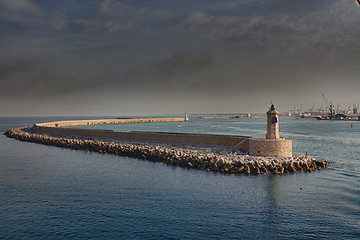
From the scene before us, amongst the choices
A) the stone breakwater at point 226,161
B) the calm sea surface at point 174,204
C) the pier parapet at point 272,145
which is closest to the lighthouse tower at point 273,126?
the pier parapet at point 272,145

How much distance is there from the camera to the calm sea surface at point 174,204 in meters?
11.2

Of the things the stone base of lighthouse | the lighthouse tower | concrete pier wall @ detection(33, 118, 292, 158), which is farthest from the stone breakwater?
the lighthouse tower

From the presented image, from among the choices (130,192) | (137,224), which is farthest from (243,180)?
(137,224)

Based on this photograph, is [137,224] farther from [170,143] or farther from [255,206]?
[170,143]

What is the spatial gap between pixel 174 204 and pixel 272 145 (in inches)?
435

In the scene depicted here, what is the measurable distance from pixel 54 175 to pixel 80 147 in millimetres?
14996

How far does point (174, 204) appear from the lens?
14.1 meters

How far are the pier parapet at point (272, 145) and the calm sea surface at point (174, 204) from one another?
2526 mm

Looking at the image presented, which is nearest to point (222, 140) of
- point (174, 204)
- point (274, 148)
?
point (274, 148)

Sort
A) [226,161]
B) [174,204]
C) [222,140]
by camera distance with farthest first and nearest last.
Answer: [222,140] < [226,161] < [174,204]

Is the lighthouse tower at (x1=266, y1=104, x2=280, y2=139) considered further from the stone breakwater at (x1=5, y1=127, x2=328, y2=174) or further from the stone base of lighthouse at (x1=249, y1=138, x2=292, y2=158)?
the stone breakwater at (x1=5, y1=127, x2=328, y2=174)

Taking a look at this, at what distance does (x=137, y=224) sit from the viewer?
11.8 meters

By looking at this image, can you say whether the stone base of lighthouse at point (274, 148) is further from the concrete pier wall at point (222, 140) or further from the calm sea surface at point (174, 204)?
the calm sea surface at point (174, 204)

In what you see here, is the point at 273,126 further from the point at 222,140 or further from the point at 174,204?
the point at 174,204
